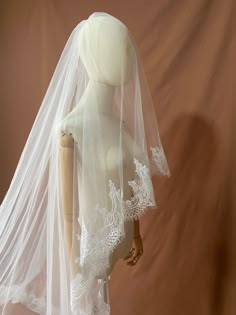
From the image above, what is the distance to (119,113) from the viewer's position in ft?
3.96

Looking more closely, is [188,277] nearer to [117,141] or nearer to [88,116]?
[117,141]

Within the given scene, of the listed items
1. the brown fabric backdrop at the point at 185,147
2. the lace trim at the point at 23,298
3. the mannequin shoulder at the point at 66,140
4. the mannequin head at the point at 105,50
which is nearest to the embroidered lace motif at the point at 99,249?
the lace trim at the point at 23,298

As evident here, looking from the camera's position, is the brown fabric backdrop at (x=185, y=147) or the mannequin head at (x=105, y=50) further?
the brown fabric backdrop at (x=185, y=147)

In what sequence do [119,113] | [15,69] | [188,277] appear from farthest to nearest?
[15,69] < [188,277] < [119,113]

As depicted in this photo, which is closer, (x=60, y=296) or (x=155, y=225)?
(x=60, y=296)

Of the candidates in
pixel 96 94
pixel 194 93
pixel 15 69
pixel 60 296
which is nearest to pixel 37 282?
pixel 60 296

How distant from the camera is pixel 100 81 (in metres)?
1.11

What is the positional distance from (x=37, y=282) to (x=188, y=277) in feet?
2.68

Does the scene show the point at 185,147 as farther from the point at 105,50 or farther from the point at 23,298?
the point at 23,298

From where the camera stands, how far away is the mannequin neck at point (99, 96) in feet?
3.58

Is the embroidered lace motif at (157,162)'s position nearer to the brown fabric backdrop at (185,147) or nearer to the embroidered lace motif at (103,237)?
the embroidered lace motif at (103,237)

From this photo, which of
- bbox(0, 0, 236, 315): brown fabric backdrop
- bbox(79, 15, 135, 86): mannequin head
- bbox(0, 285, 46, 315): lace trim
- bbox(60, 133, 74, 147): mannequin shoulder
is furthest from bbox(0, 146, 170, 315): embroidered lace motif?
bbox(0, 0, 236, 315): brown fabric backdrop

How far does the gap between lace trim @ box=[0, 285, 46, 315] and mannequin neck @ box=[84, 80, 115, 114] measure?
577 millimetres

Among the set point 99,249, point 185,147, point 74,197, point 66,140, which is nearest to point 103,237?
point 99,249
